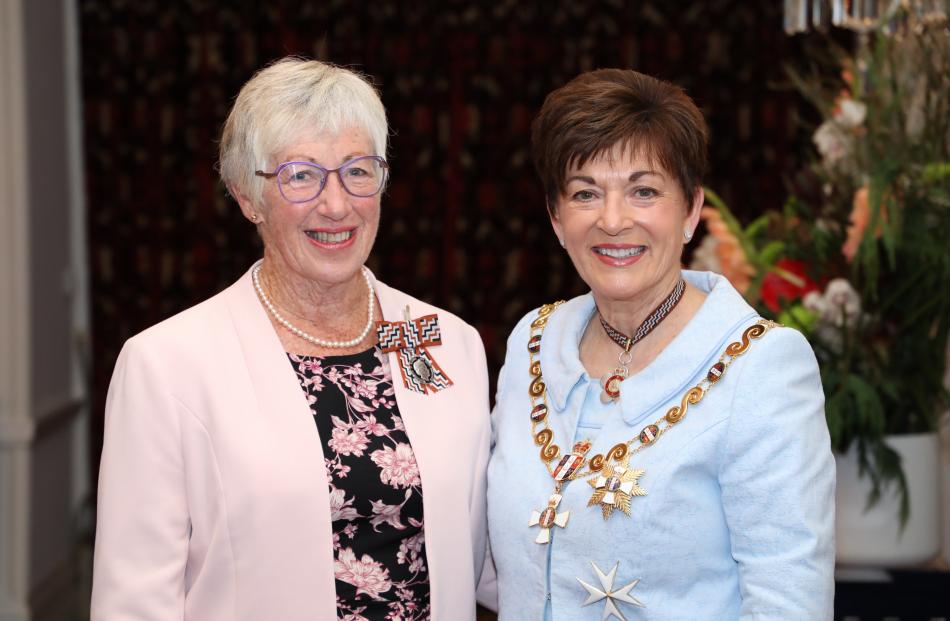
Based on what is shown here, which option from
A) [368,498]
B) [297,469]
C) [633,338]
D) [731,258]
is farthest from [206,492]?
[731,258]

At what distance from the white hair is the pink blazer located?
29 centimetres

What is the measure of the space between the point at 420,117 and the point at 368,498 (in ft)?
12.3

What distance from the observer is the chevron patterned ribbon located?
193cm

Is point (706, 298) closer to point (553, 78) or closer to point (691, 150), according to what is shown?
point (691, 150)

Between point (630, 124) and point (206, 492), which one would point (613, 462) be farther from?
point (206, 492)

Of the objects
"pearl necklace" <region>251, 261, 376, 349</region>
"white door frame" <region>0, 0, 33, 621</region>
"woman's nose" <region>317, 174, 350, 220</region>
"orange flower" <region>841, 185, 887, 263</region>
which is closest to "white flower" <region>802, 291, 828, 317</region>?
"orange flower" <region>841, 185, 887, 263</region>

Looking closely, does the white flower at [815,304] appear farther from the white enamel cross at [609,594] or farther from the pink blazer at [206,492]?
the pink blazer at [206,492]

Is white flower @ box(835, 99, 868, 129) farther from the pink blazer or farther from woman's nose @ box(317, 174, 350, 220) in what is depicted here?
the pink blazer

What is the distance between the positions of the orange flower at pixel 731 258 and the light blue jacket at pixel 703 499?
2.24 feet

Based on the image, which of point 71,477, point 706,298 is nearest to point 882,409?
point 706,298

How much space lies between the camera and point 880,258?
7.53 feet

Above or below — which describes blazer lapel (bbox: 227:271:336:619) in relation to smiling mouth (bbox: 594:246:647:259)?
below

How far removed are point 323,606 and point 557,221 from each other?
72 centimetres

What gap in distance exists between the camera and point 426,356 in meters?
1.97
